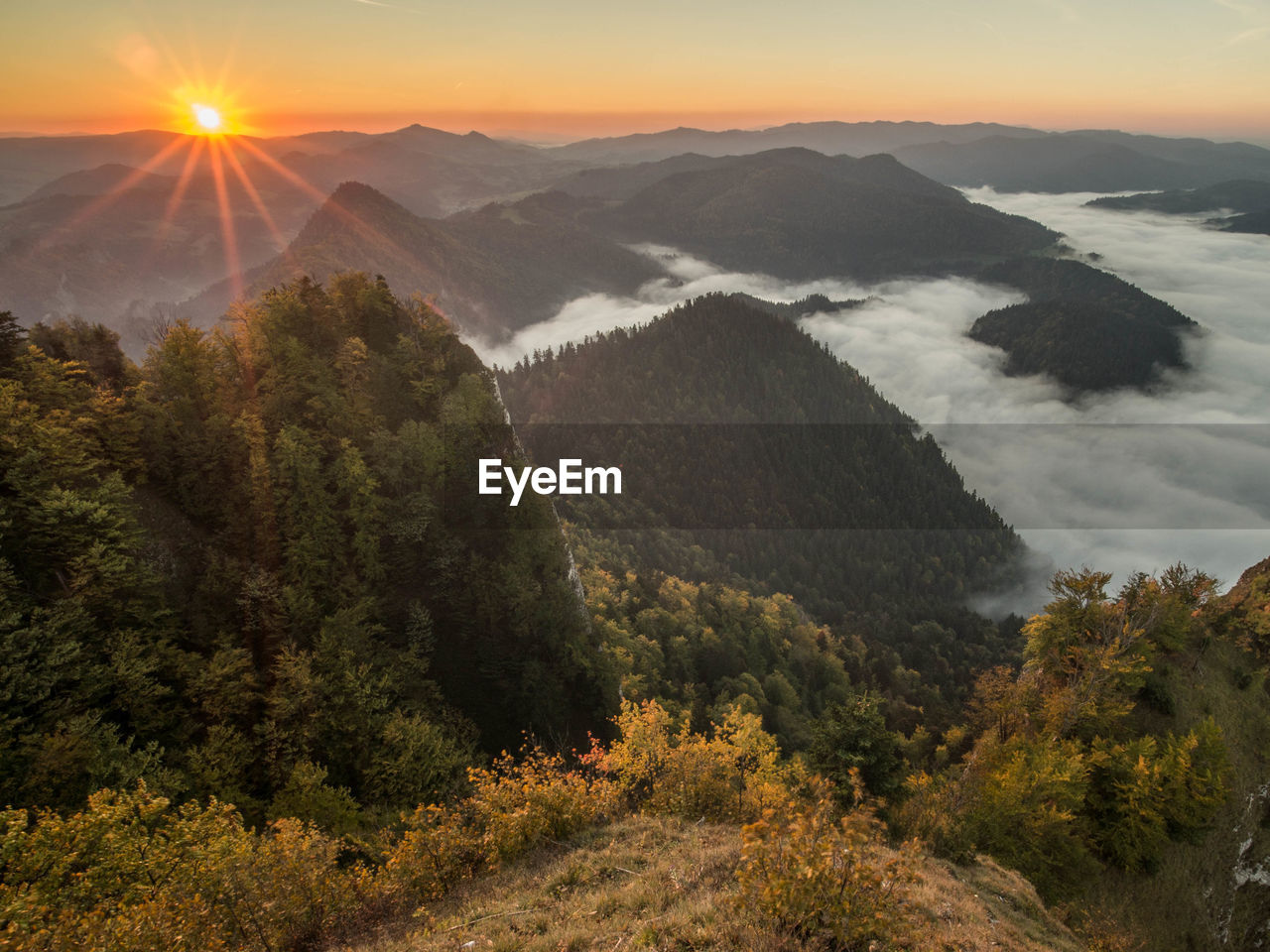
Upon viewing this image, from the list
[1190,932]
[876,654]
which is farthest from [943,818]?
[876,654]

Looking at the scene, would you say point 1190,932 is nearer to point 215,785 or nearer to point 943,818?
point 943,818

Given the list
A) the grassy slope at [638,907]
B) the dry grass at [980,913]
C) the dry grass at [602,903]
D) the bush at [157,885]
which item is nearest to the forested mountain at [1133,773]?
the dry grass at [980,913]

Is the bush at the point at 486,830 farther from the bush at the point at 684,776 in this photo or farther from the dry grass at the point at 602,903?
the bush at the point at 684,776

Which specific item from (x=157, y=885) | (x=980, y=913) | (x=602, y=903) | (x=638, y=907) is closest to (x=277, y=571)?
(x=157, y=885)

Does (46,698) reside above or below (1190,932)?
above

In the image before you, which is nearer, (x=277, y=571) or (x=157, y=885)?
(x=157, y=885)

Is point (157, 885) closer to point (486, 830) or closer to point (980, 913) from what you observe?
point (486, 830)
